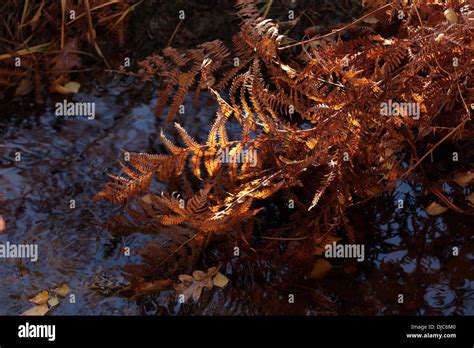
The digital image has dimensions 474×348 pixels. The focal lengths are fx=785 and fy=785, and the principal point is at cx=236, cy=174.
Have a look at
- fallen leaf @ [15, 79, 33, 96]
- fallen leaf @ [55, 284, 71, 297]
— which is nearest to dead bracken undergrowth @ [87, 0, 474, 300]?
fallen leaf @ [55, 284, 71, 297]

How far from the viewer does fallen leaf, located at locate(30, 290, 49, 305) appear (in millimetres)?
3103

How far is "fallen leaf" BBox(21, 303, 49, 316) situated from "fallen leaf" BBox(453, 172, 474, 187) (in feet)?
5.90

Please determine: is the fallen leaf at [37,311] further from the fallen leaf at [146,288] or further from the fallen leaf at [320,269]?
the fallen leaf at [320,269]

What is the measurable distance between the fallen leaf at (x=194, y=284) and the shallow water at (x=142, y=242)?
39 mm

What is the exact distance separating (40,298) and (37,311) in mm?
69

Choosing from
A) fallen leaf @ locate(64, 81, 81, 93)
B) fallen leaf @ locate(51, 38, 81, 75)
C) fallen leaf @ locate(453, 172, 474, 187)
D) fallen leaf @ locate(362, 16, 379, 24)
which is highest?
fallen leaf @ locate(362, 16, 379, 24)

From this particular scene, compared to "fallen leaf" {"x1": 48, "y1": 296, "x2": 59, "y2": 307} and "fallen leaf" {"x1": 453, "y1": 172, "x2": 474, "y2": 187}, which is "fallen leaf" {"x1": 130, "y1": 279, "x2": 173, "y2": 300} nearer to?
"fallen leaf" {"x1": 48, "y1": 296, "x2": 59, "y2": 307}

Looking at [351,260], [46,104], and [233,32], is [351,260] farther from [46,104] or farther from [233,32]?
[46,104]

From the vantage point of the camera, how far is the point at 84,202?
138 inches

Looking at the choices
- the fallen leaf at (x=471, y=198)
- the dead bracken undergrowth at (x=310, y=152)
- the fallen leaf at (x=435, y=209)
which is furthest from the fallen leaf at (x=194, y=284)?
the fallen leaf at (x=471, y=198)

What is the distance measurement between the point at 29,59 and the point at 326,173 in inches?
77.6

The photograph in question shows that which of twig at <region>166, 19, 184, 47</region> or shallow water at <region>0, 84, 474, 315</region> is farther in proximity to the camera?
twig at <region>166, 19, 184, 47</region>

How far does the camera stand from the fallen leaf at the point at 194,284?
3.09 meters

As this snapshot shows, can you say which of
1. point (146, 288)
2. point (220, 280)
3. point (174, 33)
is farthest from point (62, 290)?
A: point (174, 33)
